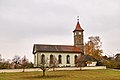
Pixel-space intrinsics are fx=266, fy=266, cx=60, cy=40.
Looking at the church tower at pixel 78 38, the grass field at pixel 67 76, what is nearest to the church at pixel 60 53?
the church tower at pixel 78 38

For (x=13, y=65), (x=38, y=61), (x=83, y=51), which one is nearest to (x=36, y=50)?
(x=38, y=61)

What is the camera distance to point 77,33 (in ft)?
255

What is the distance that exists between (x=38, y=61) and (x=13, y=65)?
766cm

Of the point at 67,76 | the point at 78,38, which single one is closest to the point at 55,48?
the point at 78,38

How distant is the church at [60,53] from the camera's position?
70875 millimetres

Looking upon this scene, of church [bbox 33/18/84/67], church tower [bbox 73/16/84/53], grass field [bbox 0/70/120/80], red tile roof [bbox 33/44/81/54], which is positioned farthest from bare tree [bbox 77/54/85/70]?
grass field [bbox 0/70/120/80]

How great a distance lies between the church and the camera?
70.9 metres

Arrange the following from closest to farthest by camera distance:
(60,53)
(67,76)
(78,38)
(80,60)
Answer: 1. (67,76)
2. (80,60)
3. (60,53)
4. (78,38)

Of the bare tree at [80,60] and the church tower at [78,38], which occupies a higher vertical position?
the church tower at [78,38]

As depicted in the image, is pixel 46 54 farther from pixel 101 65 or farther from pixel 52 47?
pixel 101 65

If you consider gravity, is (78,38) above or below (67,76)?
above

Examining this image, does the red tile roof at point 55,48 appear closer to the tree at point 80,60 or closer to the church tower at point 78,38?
the church tower at point 78,38

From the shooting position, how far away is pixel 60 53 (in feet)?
239

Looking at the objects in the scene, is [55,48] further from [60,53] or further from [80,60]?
[80,60]
